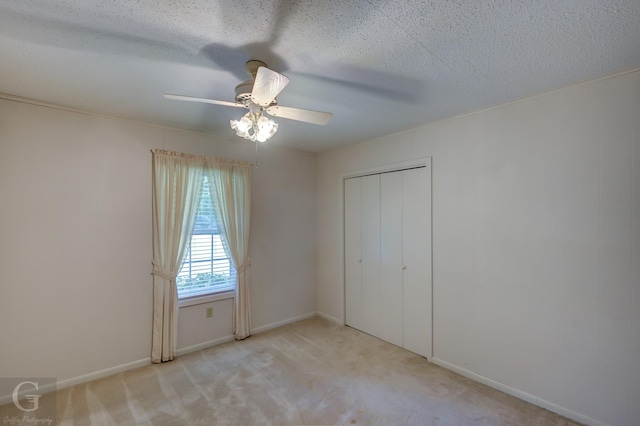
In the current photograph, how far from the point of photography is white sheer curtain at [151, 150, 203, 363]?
293 centimetres

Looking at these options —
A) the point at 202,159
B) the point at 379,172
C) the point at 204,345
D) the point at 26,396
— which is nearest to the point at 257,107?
the point at 202,159

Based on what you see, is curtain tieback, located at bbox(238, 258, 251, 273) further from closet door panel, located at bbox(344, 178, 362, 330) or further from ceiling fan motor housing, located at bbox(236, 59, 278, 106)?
ceiling fan motor housing, located at bbox(236, 59, 278, 106)

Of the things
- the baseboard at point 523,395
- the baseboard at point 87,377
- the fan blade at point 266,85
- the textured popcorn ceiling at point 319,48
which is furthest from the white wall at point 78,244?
the baseboard at point 523,395

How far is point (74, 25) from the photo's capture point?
4.76 ft

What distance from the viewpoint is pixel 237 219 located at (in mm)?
3438

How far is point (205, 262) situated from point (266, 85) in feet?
8.02

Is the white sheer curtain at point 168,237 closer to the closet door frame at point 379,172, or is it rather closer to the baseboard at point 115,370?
the baseboard at point 115,370

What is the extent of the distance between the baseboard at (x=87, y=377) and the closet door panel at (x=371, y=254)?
2.48m

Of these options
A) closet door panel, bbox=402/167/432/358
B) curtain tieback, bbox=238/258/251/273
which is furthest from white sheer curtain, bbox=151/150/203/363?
closet door panel, bbox=402/167/432/358

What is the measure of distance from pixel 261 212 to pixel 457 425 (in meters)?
2.87

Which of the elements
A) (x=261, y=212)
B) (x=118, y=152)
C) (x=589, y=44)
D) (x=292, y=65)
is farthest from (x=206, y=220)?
(x=589, y=44)

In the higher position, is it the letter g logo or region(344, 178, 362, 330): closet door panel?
region(344, 178, 362, 330): closet door panel

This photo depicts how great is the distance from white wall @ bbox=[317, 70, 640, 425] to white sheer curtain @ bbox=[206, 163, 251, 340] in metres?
2.13

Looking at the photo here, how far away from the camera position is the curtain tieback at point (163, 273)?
9.62 ft
